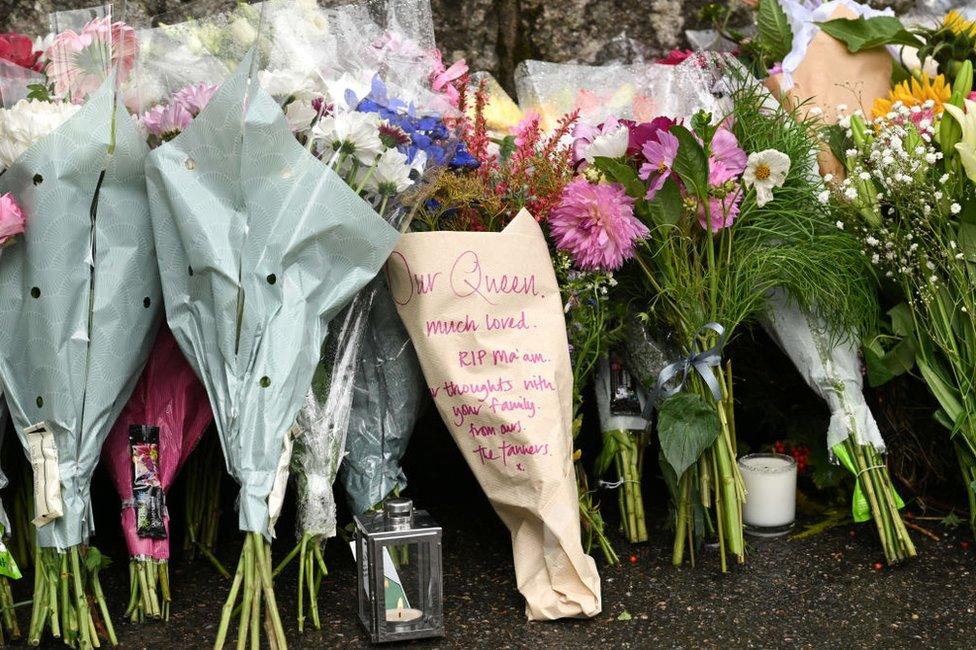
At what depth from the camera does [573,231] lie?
2.85 metres

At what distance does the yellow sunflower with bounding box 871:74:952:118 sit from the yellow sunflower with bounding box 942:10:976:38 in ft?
0.58

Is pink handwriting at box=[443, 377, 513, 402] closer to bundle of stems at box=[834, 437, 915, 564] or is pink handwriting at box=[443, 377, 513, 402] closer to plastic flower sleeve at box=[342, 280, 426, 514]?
plastic flower sleeve at box=[342, 280, 426, 514]

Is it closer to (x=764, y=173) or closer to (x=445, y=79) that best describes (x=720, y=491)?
(x=764, y=173)

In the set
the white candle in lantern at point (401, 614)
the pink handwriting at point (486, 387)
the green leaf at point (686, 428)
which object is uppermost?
the pink handwriting at point (486, 387)

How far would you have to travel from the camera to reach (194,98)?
270 centimetres

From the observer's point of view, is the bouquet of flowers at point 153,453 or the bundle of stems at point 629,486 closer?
the bouquet of flowers at point 153,453

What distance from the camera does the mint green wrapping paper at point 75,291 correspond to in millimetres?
2551

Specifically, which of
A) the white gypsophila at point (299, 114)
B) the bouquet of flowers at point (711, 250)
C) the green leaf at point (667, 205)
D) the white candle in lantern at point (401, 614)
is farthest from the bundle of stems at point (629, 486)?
the white gypsophila at point (299, 114)

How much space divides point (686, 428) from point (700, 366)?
0.53 ft

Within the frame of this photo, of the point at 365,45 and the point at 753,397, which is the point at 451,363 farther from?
the point at 753,397

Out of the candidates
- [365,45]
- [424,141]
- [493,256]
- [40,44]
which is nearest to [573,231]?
[493,256]

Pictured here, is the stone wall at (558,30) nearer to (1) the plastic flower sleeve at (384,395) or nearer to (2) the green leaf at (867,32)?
(2) the green leaf at (867,32)

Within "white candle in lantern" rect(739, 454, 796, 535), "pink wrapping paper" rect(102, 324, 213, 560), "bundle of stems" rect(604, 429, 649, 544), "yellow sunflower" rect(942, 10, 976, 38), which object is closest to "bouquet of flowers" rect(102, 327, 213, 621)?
"pink wrapping paper" rect(102, 324, 213, 560)

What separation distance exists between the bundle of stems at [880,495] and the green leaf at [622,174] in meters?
0.87
